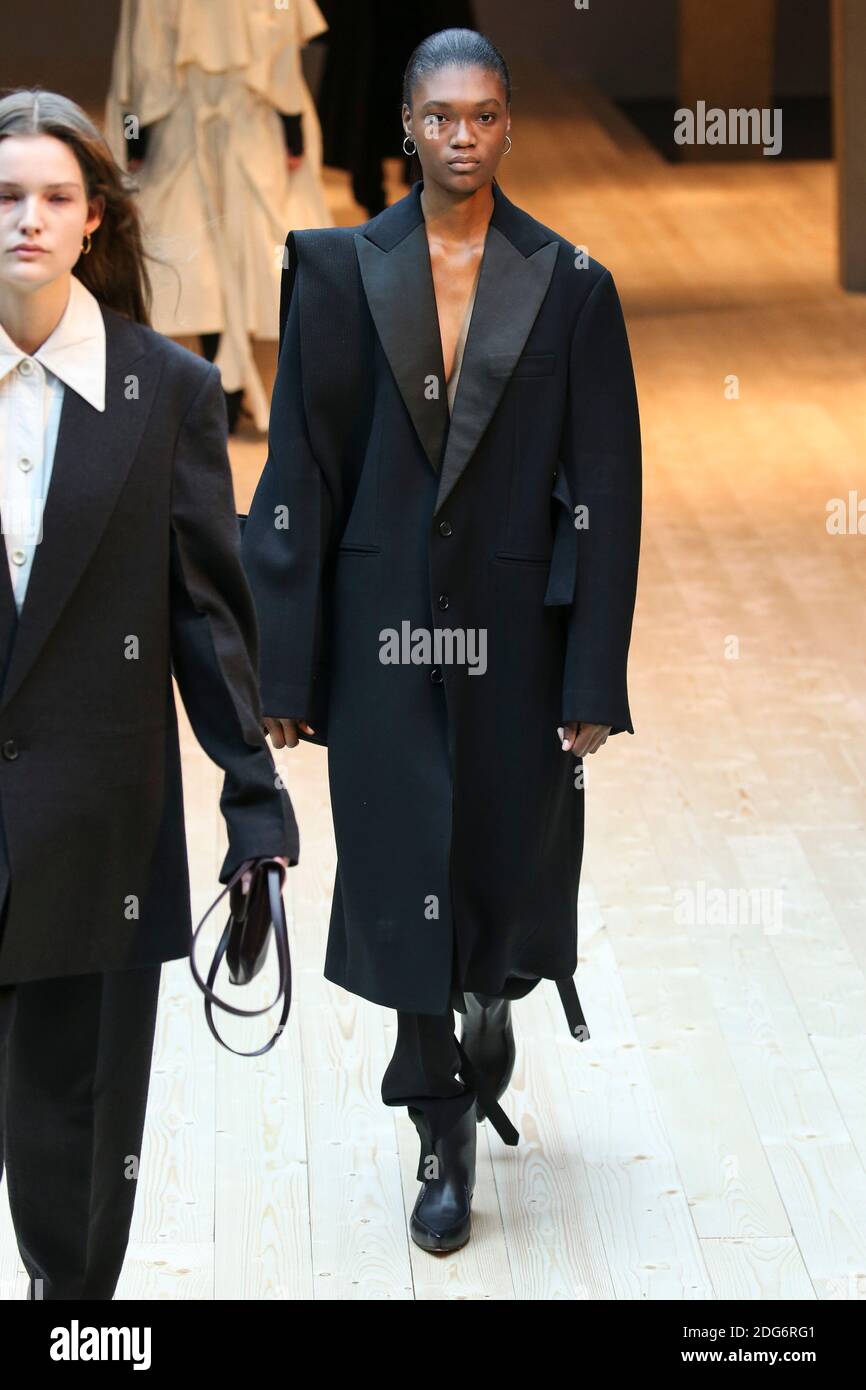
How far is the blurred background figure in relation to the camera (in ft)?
30.0

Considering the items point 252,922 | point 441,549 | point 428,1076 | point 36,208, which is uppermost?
point 36,208

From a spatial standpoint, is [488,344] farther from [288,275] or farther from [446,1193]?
[446,1193]

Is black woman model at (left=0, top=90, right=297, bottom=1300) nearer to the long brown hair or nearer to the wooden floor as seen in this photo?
the long brown hair

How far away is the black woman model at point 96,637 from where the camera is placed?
2.79m

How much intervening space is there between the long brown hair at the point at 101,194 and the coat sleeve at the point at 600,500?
94 centimetres

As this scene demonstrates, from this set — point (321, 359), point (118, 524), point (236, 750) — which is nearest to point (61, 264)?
point (118, 524)

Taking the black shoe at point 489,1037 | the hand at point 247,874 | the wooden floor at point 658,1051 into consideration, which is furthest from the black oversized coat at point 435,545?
the hand at point 247,874

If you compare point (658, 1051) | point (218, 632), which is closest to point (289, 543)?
point (218, 632)

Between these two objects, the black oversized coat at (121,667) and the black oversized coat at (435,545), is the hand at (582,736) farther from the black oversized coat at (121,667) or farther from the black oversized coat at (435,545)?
the black oversized coat at (121,667)

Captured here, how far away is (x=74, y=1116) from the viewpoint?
122 inches

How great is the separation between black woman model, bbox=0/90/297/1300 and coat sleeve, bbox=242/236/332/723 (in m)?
0.71

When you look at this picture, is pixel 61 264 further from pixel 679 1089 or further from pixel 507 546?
pixel 679 1089

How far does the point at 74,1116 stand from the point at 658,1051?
1861 mm

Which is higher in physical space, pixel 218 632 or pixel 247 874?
pixel 218 632
